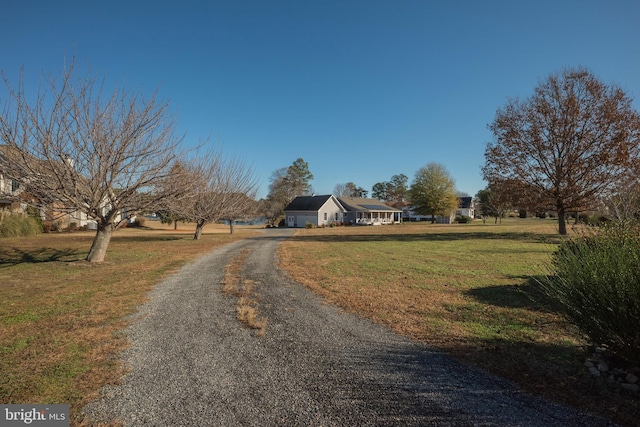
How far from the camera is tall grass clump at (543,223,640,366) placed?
337 cm

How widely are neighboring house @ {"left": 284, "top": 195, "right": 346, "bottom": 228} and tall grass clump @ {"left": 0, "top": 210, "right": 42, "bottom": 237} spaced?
30506 mm

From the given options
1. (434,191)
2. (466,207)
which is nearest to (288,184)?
(434,191)

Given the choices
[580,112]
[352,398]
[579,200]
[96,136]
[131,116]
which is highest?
[580,112]

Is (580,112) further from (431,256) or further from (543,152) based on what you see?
(431,256)

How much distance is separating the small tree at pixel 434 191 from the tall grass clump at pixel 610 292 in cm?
5051

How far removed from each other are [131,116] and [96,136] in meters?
1.35

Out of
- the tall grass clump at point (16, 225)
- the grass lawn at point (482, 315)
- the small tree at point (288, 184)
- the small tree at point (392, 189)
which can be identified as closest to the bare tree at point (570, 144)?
the grass lawn at point (482, 315)

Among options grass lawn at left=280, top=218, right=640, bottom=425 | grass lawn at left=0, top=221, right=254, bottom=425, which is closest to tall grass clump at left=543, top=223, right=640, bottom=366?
grass lawn at left=280, top=218, right=640, bottom=425

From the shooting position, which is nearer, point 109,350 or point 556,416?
point 556,416

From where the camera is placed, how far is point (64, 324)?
17.8ft

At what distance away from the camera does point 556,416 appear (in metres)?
2.89

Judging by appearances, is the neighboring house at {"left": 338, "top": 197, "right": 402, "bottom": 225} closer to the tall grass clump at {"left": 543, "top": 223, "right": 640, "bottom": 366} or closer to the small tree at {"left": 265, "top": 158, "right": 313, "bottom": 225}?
the small tree at {"left": 265, "top": 158, "right": 313, "bottom": 225}

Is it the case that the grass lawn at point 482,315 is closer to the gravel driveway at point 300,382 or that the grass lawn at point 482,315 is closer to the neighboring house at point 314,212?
the gravel driveway at point 300,382

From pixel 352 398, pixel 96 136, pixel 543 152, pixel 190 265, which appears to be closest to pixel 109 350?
pixel 352 398
